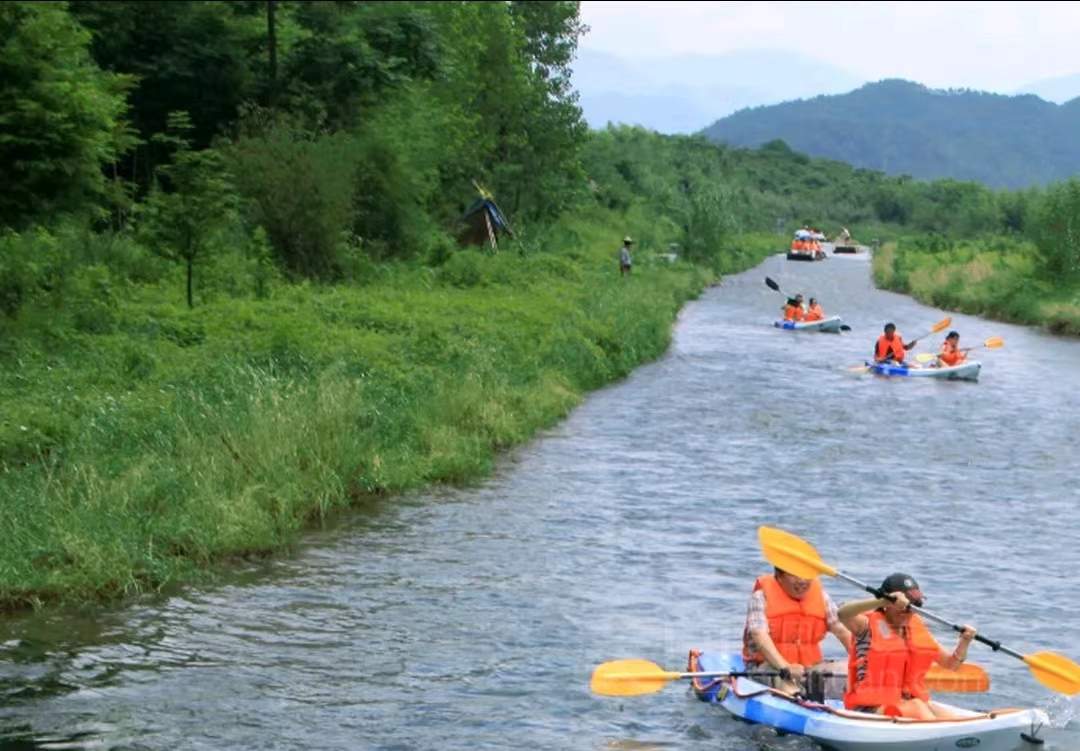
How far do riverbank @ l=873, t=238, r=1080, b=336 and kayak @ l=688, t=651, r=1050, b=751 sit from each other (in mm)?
26104

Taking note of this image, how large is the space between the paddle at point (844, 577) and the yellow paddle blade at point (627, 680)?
0.97m

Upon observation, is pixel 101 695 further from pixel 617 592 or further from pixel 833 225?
pixel 833 225

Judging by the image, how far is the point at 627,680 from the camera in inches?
357

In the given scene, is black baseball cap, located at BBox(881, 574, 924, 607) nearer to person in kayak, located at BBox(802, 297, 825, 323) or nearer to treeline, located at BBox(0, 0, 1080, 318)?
treeline, located at BBox(0, 0, 1080, 318)

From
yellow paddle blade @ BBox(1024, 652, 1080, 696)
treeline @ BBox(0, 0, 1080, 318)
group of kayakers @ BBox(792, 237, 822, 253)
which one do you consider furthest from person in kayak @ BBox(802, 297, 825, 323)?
group of kayakers @ BBox(792, 237, 822, 253)

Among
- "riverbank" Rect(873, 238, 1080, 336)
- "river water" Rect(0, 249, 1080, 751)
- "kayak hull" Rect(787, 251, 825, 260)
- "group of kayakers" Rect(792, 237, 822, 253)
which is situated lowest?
"river water" Rect(0, 249, 1080, 751)

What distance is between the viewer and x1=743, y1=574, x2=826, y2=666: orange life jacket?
923 centimetres

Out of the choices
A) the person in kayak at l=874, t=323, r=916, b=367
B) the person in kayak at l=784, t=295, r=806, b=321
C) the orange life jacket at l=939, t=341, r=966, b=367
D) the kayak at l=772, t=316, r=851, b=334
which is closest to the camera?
the orange life jacket at l=939, t=341, r=966, b=367

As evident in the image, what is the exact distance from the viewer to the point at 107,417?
13289 millimetres

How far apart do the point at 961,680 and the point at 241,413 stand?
7.02m

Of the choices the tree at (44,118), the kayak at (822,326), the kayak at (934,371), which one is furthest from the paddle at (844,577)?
the kayak at (822,326)

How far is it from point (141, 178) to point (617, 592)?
2378 cm

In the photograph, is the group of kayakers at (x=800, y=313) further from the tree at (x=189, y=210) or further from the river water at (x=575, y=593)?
the tree at (x=189, y=210)

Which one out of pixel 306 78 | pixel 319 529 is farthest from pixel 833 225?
pixel 319 529
